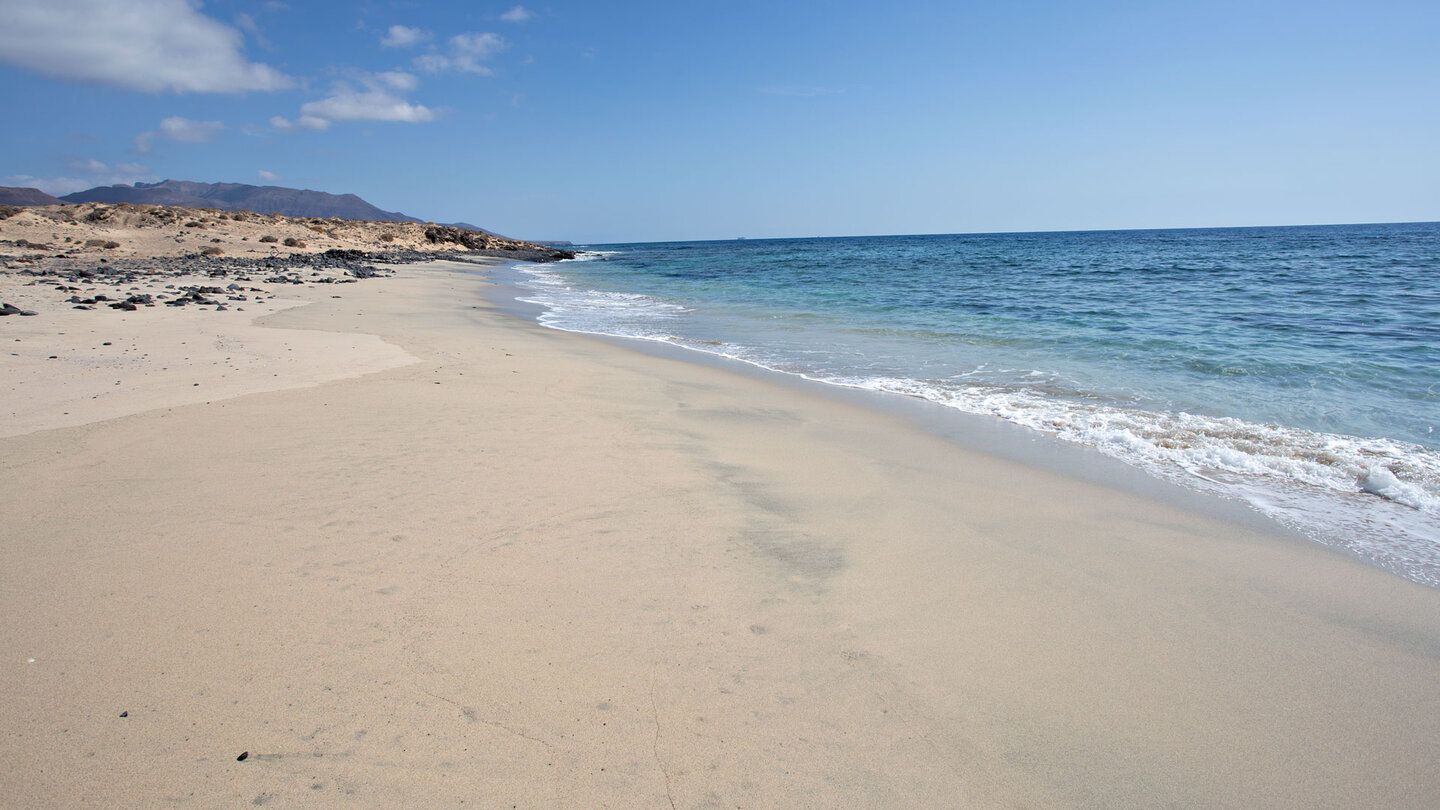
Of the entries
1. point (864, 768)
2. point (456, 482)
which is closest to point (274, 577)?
point (456, 482)

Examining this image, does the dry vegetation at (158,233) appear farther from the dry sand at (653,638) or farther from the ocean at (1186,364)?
the dry sand at (653,638)

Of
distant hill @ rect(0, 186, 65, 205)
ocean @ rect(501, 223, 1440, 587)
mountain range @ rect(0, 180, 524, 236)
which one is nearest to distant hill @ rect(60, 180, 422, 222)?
mountain range @ rect(0, 180, 524, 236)

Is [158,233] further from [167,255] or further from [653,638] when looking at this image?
[653,638]

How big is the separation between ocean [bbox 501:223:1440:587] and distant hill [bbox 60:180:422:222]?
137m

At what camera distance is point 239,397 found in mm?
5637

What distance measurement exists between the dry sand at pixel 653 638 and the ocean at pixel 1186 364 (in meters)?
1.29

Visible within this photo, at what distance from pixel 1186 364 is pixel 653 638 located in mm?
9570

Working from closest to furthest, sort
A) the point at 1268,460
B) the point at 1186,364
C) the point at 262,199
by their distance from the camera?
the point at 1268,460 → the point at 1186,364 → the point at 262,199

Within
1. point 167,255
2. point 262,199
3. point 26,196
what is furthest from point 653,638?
point 262,199

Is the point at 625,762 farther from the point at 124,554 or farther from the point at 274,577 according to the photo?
the point at 124,554

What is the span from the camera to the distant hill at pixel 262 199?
13400 centimetres

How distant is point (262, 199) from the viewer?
487ft

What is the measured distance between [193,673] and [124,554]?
119 cm

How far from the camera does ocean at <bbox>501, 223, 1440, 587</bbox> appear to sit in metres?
4.59
